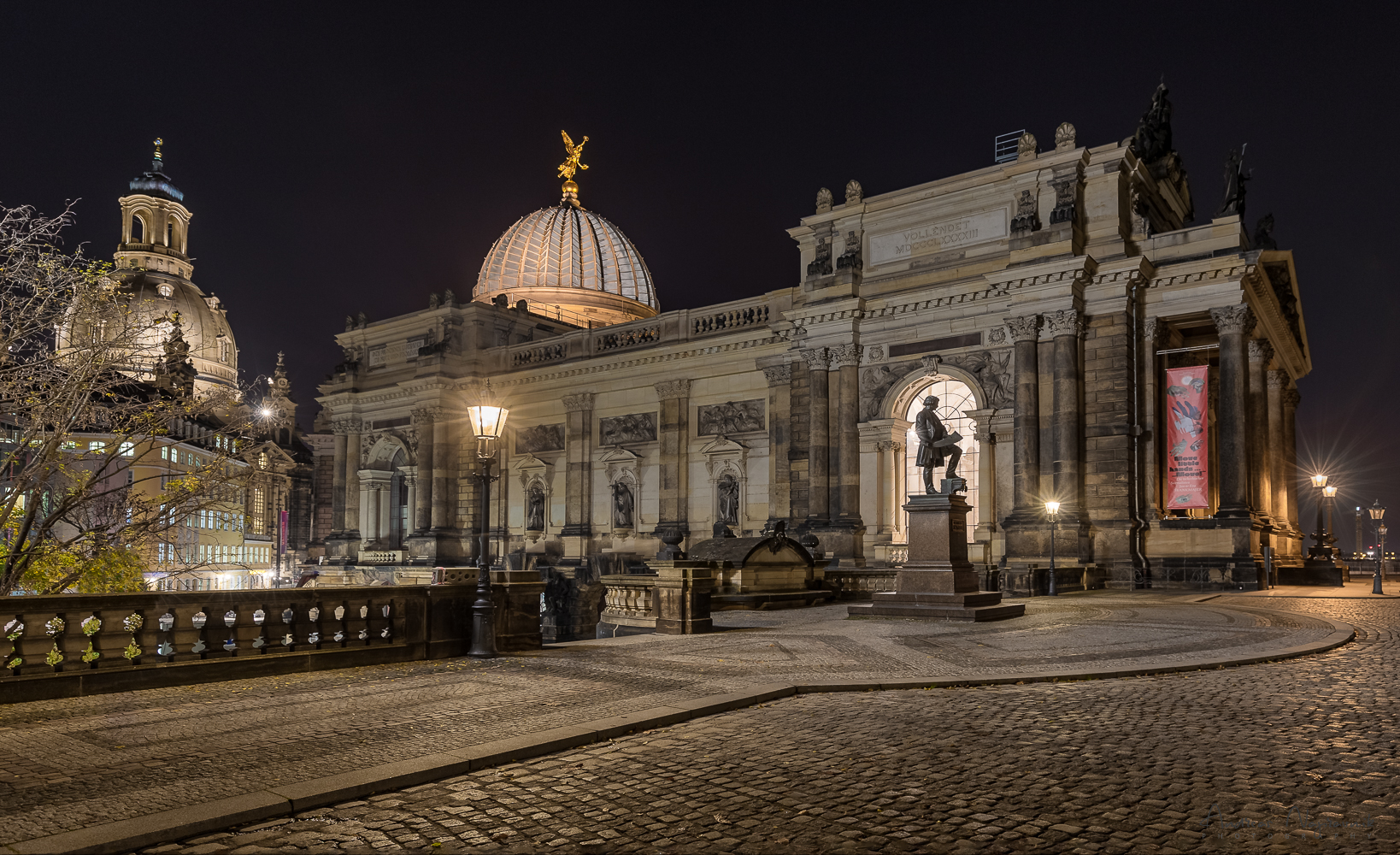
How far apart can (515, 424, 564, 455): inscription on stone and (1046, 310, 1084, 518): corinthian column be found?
24463 mm

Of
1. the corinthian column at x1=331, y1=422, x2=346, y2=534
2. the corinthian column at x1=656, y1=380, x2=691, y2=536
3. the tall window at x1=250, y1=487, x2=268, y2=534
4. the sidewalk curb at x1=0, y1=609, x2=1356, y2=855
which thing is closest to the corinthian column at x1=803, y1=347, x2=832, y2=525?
the corinthian column at x1=656, y1=380, x2=691, y2=536

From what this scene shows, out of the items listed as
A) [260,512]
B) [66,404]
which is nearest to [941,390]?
[66,404]

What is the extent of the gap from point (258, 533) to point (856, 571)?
74.7 metres

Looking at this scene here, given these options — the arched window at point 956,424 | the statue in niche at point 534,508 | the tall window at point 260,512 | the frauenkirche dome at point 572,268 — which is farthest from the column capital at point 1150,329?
the tall window at point 260,512

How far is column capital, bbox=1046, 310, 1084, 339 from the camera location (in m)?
31.0

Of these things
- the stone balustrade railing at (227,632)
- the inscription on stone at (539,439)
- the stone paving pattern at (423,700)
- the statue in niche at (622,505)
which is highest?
the inscription on stone at (539,439)

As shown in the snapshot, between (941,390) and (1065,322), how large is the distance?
19.3 ft

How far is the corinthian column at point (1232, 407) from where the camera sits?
1176 inches

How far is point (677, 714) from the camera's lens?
28.3 feet

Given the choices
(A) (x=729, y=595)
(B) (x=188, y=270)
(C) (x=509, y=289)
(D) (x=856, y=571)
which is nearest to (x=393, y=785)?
(A) (x=729, y=595)

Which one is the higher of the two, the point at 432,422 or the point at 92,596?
the point at 432,422

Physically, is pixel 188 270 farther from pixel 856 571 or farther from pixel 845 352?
pixel 856 571

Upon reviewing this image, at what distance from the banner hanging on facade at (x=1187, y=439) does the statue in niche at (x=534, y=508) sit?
93.1ft

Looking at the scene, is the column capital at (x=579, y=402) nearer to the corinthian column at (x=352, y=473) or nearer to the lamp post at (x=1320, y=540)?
the corinthian column at (x=352, y=473)
